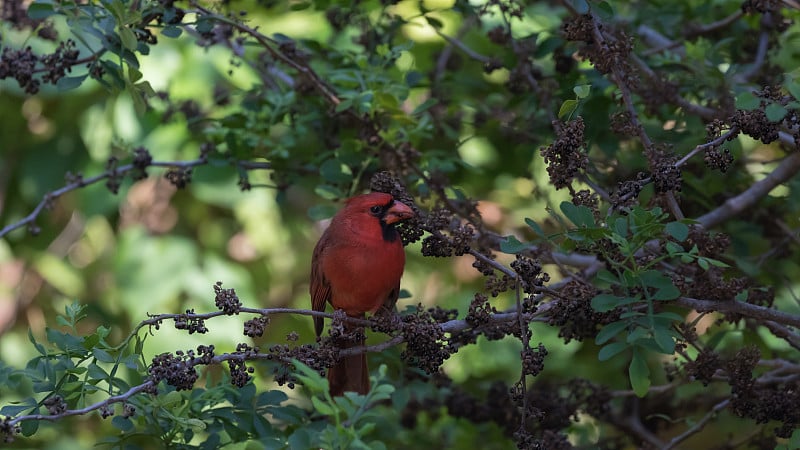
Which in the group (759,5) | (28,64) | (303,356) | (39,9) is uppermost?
(759,5)

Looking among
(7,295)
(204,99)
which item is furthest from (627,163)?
(7,295)

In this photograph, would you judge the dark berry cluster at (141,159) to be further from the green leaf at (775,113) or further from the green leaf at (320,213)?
the green leaf at (775,113)

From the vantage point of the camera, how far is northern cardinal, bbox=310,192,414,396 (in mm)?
3428

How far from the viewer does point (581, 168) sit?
245 centimetres

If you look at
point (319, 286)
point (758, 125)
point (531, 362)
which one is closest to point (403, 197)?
point (531, 362)

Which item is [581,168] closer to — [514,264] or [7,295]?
[514,264]

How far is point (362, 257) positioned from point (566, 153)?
50.4 inches

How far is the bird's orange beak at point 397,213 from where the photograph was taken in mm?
2790

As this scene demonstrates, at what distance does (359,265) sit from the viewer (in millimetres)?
3514

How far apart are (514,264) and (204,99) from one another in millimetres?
3407

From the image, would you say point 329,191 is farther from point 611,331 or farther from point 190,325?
point 611,331

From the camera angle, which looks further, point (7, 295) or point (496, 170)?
point (7, 295)

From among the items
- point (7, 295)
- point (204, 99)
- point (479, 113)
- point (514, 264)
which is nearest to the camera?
point (514, 264)

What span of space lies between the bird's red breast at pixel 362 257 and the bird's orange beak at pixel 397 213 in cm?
9
